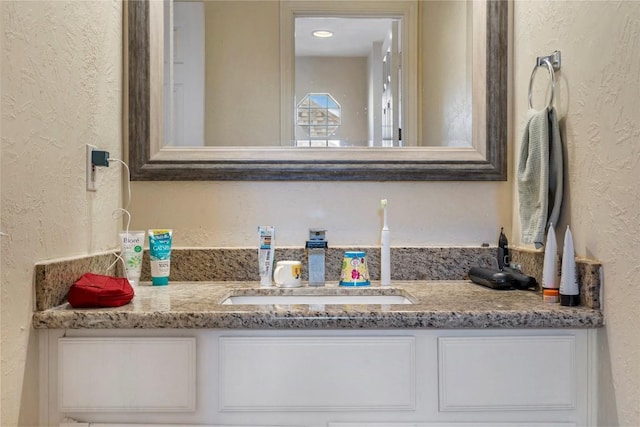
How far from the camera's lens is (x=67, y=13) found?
3.32 ft

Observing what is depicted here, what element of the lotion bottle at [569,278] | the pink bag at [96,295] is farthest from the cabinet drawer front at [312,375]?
the lotion bottle at [569,278]

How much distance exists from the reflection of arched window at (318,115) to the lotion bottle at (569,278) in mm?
662

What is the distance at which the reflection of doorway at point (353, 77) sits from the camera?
1.36 m

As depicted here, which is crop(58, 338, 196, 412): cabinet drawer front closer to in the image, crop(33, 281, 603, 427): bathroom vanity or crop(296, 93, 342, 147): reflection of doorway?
crop(33, 281, 603, 427): bathroom vanity

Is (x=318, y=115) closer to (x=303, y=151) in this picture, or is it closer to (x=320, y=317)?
(x=303, y=151)

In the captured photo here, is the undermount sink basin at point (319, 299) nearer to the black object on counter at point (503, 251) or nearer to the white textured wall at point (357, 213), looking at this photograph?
the white textured wall at point (357, 213)

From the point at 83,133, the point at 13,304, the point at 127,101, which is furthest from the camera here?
the point at 127,101

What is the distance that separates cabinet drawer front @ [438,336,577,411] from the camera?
905 mm

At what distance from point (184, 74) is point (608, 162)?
107cm

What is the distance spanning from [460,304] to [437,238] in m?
0.39

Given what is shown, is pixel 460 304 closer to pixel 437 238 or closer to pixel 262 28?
pixel 437 238

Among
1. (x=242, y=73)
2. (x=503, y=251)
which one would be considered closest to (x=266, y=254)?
(x=242, y=73)

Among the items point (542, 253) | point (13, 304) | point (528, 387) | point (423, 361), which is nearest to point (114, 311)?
point (13, 304)

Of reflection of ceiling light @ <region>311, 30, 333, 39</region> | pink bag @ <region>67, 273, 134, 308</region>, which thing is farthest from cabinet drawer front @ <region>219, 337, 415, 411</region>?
reflection of ceiling light @ <region>311, 30, 333, 39</region>
